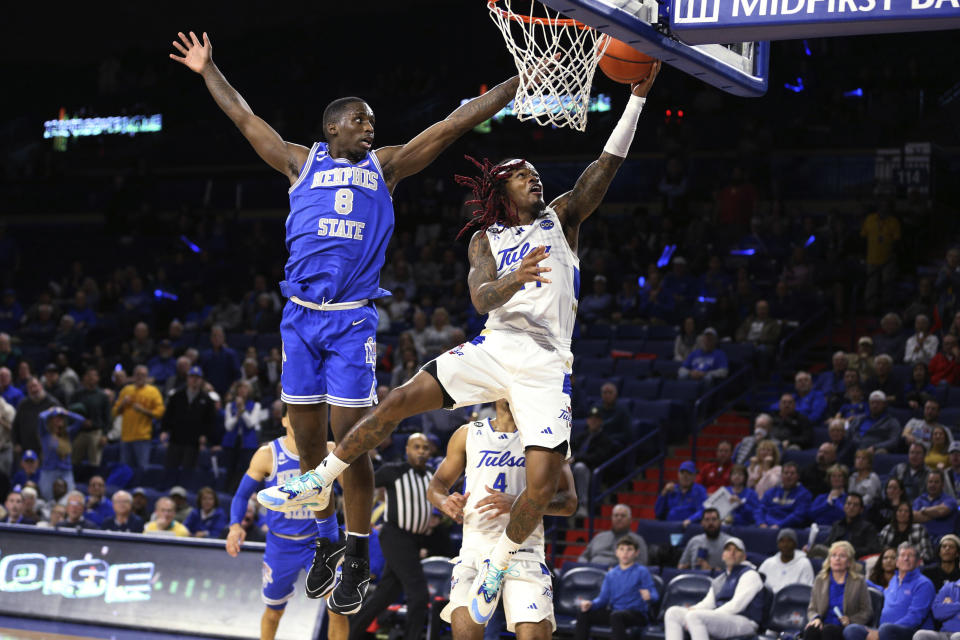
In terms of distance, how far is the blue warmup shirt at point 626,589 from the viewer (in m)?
10.5

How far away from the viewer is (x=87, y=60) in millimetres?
25000

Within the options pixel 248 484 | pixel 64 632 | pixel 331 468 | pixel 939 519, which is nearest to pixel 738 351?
pixel 939 519

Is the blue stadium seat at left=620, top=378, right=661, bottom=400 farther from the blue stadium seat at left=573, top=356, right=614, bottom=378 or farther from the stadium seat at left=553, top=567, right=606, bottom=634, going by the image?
the stadium seat at left=553, top=567, right=606, bottom=634

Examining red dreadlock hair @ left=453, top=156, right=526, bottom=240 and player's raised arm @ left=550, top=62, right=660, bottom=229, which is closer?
player's raised arm @ left=550, top=62, right=660, bottom=229

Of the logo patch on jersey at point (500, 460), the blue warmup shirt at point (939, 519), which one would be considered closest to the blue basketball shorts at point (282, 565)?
the logo patch on jersey at point (500, 460)

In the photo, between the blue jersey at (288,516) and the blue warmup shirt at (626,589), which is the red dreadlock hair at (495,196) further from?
the blue warmup shirt at (626,589)

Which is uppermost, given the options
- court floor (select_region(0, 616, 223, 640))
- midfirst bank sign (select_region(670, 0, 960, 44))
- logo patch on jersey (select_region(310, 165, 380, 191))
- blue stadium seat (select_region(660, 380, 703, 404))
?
midfirst bank sign (select_region(670, 0, 960, 44))

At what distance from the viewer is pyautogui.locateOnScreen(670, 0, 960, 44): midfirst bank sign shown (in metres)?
4.79

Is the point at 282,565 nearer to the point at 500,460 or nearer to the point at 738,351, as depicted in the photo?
the point at 500,460

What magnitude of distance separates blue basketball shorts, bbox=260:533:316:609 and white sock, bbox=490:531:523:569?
2731mm

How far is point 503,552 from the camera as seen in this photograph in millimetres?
6109

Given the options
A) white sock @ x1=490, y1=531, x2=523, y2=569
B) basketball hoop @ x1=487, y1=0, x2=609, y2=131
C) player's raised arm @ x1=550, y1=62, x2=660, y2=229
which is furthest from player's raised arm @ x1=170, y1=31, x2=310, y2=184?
white sock @ x1=490, y1=531, x2=523, y2=569

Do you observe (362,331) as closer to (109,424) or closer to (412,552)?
(412,552)

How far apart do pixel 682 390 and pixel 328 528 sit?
343 inches
